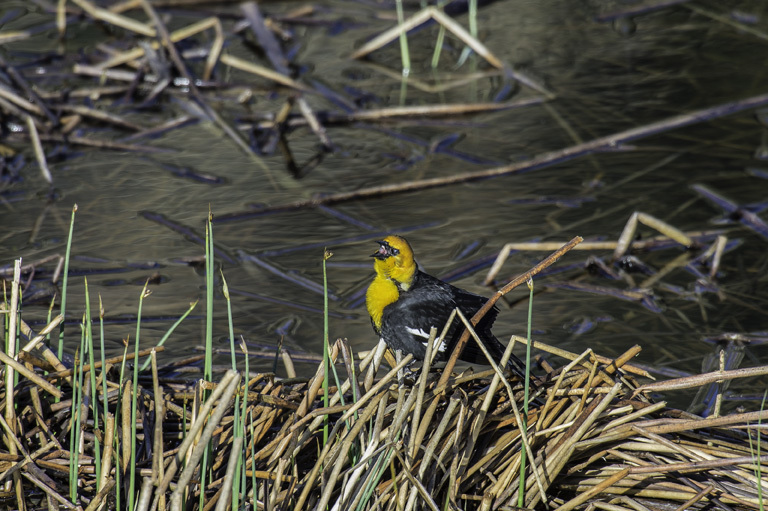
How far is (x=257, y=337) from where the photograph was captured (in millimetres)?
3658

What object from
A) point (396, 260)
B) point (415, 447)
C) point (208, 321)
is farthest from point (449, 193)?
point (208, 321)

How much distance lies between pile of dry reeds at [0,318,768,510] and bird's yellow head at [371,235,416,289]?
562mm

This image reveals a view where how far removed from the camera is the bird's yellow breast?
3109 millimetres

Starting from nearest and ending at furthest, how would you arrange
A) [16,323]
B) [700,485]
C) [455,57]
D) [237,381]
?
[237,381] < [700,485] < [16,323] < [455,57]

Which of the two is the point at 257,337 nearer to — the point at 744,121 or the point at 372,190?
the point at 372,190

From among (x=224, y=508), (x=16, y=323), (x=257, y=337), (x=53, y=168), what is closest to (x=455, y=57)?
(x=53, y=168)

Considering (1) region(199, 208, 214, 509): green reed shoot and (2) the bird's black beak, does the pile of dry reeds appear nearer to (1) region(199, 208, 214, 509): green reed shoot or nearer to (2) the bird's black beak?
(1) region(199, 208, 214, 509): green reed shoot

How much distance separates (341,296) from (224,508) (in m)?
2.12

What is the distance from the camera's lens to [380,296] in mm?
3125

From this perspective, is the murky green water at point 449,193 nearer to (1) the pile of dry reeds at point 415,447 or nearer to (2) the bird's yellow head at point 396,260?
(2) the bird's yellow head at point 396,260

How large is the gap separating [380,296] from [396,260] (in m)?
0.16

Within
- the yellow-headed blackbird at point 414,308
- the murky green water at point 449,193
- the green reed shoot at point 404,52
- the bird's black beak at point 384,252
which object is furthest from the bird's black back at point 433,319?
the green reed shoot at point 404,52

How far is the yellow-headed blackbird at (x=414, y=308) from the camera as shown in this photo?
291cm

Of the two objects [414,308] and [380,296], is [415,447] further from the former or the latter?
[380,296]
